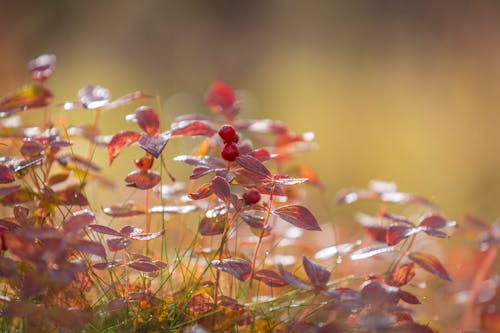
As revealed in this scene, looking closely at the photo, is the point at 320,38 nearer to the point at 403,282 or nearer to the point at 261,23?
the point at 261,23

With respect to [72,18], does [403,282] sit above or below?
below

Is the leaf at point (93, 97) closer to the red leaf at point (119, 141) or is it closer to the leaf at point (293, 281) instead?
the red leaf at point (119, 141)

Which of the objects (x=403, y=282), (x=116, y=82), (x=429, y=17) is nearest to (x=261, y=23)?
(x=429, y=17)

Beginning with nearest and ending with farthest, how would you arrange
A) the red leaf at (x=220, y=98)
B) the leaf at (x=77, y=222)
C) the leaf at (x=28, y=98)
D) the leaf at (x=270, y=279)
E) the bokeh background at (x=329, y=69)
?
the leaf at (x=77, y=222), the leaf at (x=270, y=279), the leaf at (x=28, y=98), the red leaf at (x=220, y=98), the bokeh background at (x=329, y=69)

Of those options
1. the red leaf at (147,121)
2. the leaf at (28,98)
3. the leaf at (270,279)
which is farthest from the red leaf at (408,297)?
the leaf at (28,98)

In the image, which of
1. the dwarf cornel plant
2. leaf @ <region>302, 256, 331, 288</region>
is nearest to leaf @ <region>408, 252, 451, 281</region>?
the dwarf cornel plant
